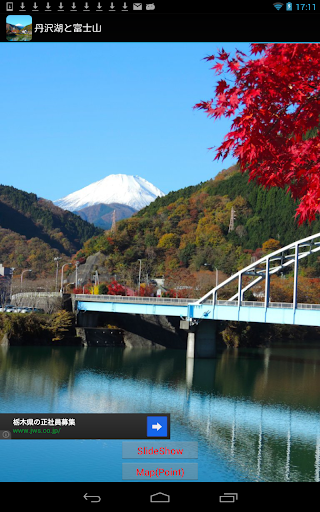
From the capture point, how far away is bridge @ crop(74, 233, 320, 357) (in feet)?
134

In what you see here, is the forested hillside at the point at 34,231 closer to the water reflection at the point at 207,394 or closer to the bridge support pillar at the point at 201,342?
the water reflection at the point at 207,394

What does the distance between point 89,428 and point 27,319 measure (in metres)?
44.9

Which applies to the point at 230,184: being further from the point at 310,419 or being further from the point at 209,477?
the point at 209,477

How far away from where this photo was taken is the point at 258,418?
86.4 ft

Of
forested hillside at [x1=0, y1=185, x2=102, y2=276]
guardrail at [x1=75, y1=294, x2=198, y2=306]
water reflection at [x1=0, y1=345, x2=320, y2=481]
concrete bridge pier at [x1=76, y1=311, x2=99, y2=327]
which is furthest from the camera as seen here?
forested hillside at [x1=0, y1=185, x2=102, y2=276]

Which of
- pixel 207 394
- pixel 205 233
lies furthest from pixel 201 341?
pixel 205 233

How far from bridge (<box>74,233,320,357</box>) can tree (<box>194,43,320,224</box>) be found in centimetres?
3260
